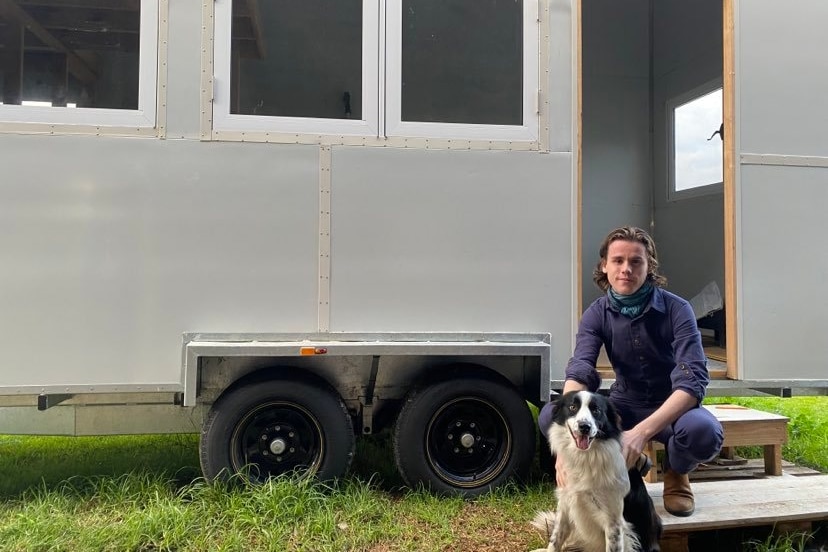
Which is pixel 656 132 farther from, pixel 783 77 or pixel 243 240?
Result: pixel 243 240

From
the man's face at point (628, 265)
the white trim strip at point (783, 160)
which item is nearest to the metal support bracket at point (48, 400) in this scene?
the man's face at point (628, 265)

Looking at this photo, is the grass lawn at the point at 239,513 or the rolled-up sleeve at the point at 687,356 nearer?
the rolled-up sleeve at the point at 687,356

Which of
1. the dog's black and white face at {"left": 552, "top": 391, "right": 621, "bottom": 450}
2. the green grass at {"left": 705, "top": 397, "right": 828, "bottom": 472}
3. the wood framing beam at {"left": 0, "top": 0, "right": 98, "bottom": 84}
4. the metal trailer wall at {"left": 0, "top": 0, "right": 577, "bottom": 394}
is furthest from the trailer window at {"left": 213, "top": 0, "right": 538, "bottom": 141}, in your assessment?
the green grass at {"left": 705, "top": 397, "right": 828, "bottom": 472}

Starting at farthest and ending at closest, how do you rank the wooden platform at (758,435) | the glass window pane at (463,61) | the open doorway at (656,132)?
the open doorway at (656,132), the wooden platform at (758,435), the glass window pane at (463,61)

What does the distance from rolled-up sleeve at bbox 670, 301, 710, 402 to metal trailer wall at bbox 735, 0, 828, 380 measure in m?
0.92

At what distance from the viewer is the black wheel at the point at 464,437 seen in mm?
3129

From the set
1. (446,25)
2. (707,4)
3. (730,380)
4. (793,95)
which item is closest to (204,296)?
(446,25)

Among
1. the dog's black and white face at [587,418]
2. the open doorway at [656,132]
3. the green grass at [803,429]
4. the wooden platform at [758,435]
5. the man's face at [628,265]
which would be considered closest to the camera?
the dog's black and white face at [587,418]

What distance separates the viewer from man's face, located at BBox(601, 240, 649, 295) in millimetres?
2510

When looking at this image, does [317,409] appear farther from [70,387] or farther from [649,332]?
[649,332]

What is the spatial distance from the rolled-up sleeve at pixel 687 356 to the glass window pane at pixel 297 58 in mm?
1869

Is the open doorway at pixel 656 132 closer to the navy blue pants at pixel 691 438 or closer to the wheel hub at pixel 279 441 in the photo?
the navy blue pants at pixel 691 438

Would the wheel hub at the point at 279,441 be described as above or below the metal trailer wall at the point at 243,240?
below

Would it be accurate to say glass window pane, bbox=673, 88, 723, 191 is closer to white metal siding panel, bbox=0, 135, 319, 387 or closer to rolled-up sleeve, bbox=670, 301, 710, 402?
rolled-up sleeve, bbox=670, 301, 710, 402
